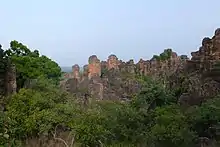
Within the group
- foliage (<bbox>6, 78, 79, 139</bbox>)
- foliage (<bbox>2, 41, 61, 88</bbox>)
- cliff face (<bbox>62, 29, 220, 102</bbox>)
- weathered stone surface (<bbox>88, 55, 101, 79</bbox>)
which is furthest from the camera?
weathered stone surface (<bbox>88, 55, 101, 79</bbox>)

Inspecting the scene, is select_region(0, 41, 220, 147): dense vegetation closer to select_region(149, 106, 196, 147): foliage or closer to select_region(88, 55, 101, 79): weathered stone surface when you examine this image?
select_region(149, 106, 196, 147): foliage

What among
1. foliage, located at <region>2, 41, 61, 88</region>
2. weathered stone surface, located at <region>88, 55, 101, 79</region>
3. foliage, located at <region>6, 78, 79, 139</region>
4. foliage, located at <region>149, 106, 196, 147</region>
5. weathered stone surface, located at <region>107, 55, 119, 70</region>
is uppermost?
weathered stone surface, located at <region>107, 55, 119, 70</region>

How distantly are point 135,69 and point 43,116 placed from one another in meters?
34.7

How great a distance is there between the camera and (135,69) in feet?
149

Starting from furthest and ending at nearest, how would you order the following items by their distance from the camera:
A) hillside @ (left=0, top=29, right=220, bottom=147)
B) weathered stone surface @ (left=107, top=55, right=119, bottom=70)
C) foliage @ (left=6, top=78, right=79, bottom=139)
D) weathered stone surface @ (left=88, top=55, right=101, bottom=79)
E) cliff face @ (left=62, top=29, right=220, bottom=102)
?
weathered stone surface @ (left=107, top=55, right=119, bottom=70), weathered stone surface @ (left=88, top=55, right=101, bottom=79), cliff face @ (left=62, top=29, right=220, bottom=102), foliage @ (left=6, top=78, right=79, bottom=139), hillside @ (left=0, top=29, right=220, bottom=147)

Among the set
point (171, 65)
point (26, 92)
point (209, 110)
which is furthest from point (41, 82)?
point (171, 65)

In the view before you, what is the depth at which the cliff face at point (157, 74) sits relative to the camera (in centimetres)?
1799

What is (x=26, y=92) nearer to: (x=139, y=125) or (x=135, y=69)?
(x=139, y=125)

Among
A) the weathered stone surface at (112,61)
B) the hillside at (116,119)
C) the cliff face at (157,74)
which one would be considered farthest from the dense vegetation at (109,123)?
the weathered stone surface at (112,61)

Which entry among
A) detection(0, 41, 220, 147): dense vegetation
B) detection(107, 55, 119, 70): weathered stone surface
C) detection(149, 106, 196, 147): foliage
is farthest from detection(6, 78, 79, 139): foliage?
detection(107, 55, 119, 70): weathered stone surface

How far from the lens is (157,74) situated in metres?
42.8

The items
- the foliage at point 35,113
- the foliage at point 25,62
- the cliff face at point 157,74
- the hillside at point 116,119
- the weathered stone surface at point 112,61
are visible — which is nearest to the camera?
the hillside at point 116,119

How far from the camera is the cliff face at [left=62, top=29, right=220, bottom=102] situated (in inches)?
708

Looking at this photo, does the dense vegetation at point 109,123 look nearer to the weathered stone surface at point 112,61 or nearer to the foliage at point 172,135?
the foliage at point 172,135
